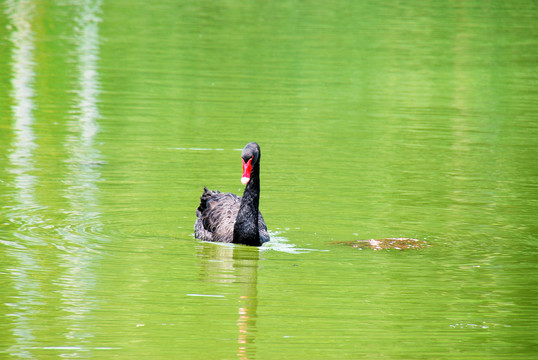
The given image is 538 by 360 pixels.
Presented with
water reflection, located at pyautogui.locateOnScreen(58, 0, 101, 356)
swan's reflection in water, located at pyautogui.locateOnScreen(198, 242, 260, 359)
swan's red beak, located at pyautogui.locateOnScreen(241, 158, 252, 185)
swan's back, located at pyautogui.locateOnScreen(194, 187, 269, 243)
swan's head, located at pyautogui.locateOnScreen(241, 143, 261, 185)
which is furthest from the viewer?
swan's back, located at pyautogui.locateOnScreen(194, 187, 269, 243)

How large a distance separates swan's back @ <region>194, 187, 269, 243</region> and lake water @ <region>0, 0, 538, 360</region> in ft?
0.60

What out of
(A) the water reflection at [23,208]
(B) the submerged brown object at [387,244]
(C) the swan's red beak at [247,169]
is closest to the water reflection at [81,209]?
(A) the water reflection at [23,208]

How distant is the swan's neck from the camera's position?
10555 millimetres

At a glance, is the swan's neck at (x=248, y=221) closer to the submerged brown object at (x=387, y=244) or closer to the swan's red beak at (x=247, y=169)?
the swan's red beak at (x=247, y=169)

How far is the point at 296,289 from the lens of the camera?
29.9 feet

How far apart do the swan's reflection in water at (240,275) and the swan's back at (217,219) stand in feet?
0.48

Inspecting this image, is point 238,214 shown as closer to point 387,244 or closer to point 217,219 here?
point 217,219

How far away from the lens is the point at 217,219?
11211 mm

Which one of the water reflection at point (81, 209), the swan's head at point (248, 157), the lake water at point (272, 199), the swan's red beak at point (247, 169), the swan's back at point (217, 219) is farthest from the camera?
the swan's back at point (217, 219)

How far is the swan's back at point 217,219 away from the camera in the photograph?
1100cm

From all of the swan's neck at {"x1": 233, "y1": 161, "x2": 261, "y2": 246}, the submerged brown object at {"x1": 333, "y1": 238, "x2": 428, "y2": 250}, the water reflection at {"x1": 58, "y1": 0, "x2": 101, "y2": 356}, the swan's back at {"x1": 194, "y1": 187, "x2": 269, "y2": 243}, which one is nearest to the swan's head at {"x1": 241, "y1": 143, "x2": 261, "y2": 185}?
the swan's neck at {"x1": 233, "y1": 161, "x2": 261, "y2": 246}

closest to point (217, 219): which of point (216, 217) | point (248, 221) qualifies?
point (216, 217)

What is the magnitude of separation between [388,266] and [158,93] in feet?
38.7

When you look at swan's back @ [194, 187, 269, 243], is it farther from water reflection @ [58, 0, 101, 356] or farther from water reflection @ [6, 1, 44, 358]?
water reflection @ [6, 1, 44, 358]
